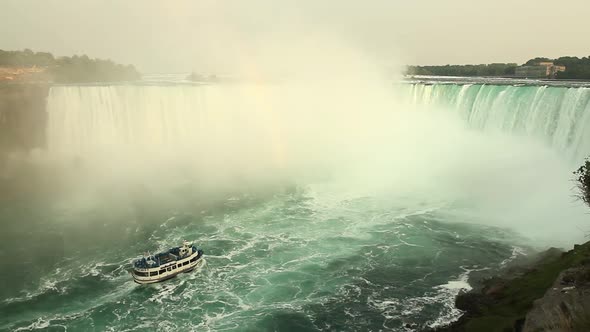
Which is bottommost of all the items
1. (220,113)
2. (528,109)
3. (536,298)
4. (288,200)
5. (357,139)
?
(288,200)

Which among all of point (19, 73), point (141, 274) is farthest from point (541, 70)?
point (19, 73)

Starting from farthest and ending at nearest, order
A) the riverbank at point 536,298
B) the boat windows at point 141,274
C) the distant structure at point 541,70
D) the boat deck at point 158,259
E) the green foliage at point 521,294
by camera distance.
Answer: the distant structure at point 541,70 < the boat deck at point 158,259 < the boat windows at point 141,274 < the green foliage at point 521,294 < the riverbank at point 536,298

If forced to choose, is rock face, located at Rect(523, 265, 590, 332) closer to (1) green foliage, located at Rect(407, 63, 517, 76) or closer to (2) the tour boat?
(2) the tour boat

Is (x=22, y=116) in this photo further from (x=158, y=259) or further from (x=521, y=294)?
(x=521, y=294)

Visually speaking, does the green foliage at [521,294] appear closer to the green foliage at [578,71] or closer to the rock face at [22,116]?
the rock face at [22,116]

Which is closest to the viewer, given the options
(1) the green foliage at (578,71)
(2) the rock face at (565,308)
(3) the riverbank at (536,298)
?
(2) the rock face at (565,308)


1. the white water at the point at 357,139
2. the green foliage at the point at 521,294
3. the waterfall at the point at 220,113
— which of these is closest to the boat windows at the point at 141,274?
the green foliage at the point at 521,294
